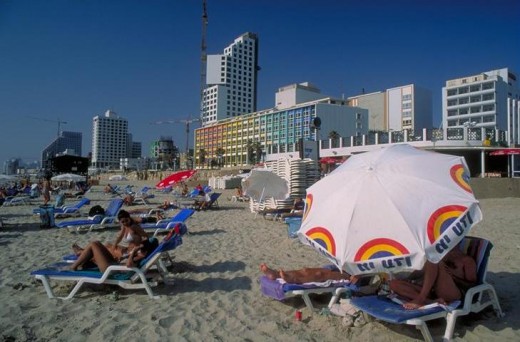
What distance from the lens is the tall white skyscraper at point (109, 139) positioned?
586 feet

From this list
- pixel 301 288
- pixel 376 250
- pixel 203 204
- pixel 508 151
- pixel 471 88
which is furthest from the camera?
pixel 471 88

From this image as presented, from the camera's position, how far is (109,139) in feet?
598

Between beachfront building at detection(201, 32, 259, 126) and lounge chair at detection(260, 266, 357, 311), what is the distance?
12581 centimetres

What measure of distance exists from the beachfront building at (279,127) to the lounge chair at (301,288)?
227 feet

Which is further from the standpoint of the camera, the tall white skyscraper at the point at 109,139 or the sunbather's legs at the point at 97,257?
the tall white skyscraper at the point at 109,139

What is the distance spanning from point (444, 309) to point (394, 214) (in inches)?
44.8

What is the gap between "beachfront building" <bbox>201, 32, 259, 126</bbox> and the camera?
133m

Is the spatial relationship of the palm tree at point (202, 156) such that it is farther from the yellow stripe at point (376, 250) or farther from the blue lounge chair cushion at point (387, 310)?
the yellow stripe at point (376, 250)

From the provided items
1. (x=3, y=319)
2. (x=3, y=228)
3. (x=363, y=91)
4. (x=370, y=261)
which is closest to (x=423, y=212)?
(x=370, y=261)

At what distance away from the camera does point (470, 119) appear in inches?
2879

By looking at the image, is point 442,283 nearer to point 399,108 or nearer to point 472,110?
point 472,110

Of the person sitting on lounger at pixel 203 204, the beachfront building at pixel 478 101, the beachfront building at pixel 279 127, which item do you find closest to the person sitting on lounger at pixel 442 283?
the person sitting on lounger at pixel 203 204

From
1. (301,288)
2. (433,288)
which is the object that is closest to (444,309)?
(433,288)

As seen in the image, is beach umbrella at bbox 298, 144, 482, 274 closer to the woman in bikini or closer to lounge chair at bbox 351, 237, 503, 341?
lounge chair at bbox 351, 237, 503, 341
